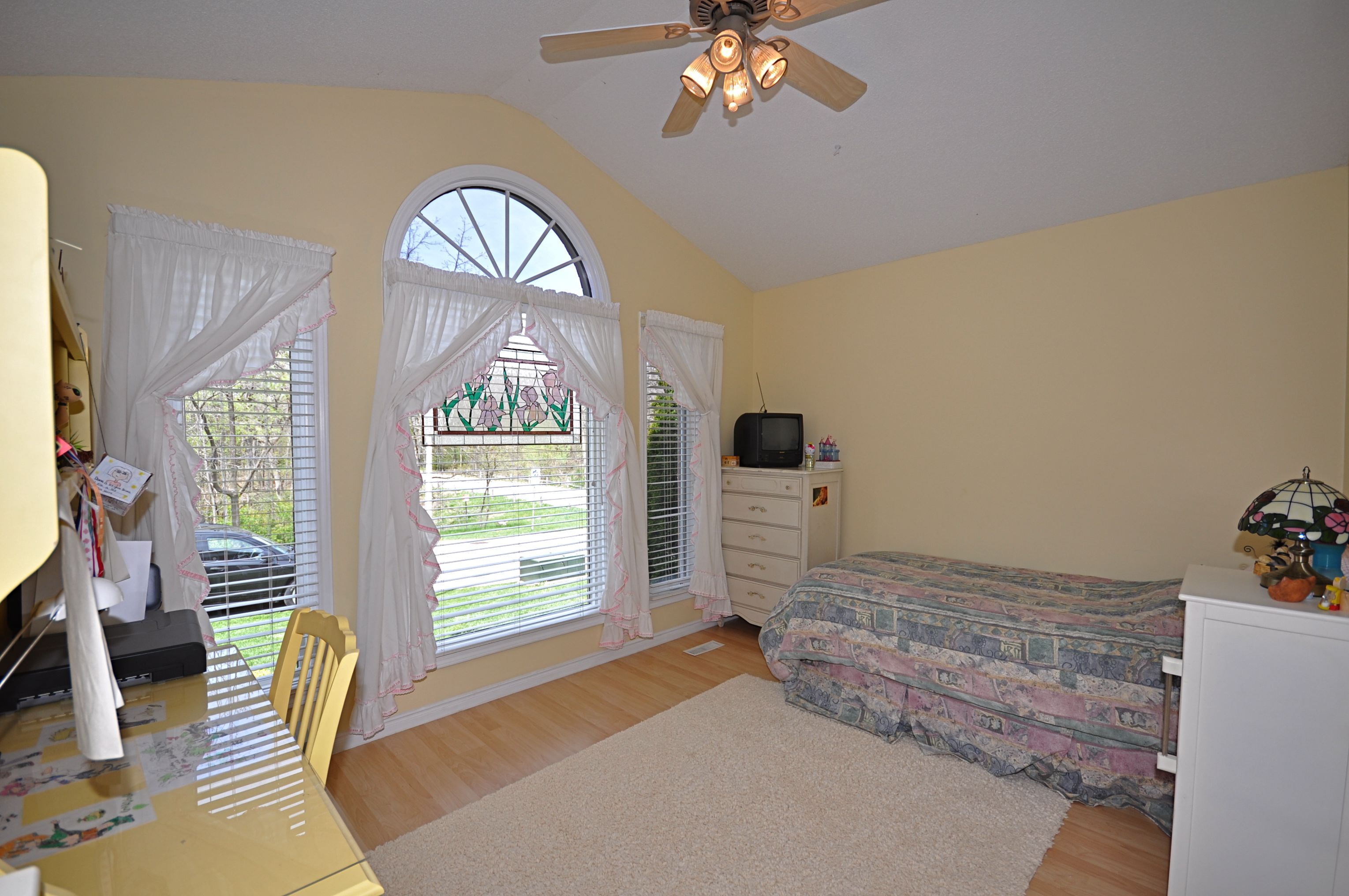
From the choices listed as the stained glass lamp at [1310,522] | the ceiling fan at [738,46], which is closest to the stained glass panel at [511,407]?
the ceiling fan at [738,46]

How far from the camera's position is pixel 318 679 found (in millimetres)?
1646

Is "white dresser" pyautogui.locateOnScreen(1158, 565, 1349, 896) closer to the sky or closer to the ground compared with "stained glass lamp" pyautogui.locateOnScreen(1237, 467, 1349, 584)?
closer to the ground

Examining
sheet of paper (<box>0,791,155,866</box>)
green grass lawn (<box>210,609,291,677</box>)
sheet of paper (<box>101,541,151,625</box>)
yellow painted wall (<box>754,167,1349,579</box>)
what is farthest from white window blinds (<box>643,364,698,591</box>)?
sheet of paper (<box>0,791,155,866</box>)

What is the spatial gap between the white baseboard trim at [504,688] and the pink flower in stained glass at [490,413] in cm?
142

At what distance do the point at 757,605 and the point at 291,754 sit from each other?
328cm

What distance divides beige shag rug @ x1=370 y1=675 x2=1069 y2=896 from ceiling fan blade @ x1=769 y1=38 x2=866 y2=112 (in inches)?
102

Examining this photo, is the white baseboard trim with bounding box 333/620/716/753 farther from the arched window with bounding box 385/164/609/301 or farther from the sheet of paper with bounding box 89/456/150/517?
the arched window with bounding box 385/164/609/301

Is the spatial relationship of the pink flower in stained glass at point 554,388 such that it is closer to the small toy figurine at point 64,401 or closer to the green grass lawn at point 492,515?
the green grass lawn at point 492,515

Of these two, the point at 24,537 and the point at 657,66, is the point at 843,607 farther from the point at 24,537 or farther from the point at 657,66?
the point at 24,537

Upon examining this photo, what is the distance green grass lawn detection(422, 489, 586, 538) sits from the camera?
10.1 feet

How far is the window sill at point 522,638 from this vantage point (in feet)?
10.2

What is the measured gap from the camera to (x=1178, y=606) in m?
2.36

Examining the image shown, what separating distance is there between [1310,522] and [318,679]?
2923mm

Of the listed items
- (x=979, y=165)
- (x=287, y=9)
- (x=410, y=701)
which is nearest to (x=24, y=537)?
(x=287, y=9)
